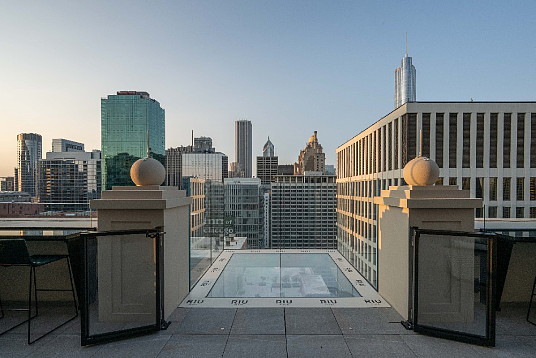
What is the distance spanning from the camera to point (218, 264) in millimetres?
6746

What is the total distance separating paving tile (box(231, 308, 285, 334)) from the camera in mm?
4004

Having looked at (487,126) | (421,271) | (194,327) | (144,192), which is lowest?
(194,327)

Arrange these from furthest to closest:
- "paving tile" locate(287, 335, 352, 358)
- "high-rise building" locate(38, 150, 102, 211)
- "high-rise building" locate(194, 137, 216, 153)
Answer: "high-rise building" locate(194, 137, 216, 153) < "high-rise building" locate(38, 150, 102, 211) < "paving tile" locate(287, 335, 352, 358)

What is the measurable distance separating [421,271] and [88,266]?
14.6 feet

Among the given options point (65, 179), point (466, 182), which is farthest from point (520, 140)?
point (65, 179)

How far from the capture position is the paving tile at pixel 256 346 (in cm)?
343

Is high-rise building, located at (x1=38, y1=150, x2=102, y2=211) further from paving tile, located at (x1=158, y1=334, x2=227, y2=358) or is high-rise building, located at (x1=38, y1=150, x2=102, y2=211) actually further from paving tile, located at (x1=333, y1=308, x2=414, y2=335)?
paving tile, located at (x1=333, y1=308, x2=414, y2=335)

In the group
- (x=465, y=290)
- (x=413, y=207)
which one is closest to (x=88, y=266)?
(x=413, y=207)

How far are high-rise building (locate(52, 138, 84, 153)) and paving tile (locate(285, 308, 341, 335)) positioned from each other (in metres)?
129

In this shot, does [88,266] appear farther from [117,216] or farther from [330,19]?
[330,19]

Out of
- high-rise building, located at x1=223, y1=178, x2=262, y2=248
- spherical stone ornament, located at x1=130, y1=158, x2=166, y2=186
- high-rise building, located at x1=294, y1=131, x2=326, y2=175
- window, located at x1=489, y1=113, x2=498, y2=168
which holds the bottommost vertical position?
high-rise building, located at x1=223, y1=178, x2=262, y2=248

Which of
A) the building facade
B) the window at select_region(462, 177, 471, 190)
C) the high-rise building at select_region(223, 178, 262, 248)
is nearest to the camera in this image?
the building facade

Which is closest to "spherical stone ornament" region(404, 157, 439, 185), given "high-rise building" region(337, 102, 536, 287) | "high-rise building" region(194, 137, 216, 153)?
"high-rise building" region(337, 102, 536, 287)

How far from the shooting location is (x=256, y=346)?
362 centimetres
